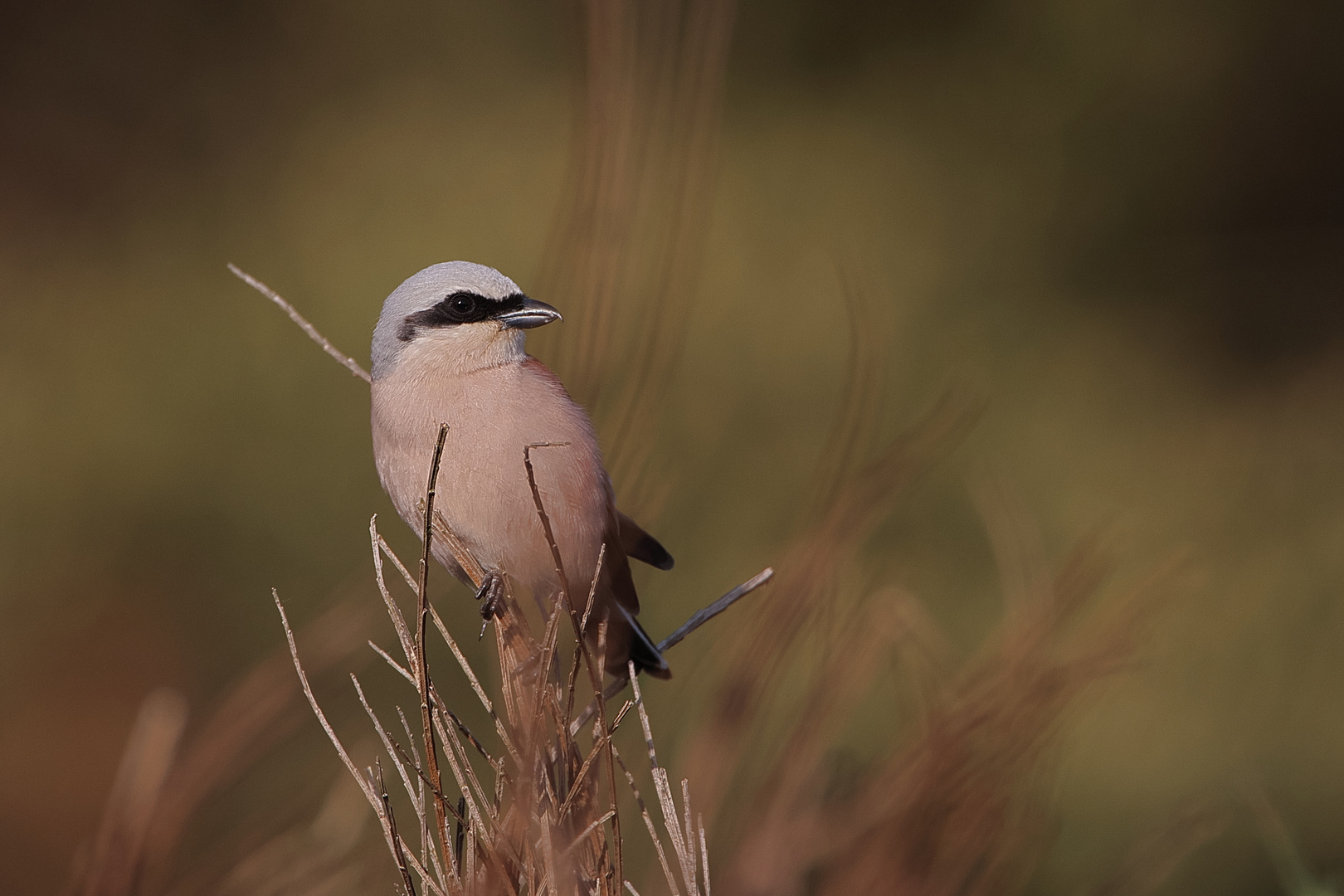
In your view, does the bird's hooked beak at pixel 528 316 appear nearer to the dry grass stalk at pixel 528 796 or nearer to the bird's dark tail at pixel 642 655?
the bird's dark tail at pixel 642 655

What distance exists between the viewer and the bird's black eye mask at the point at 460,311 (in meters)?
1.41

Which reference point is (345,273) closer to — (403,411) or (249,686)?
(403,411)

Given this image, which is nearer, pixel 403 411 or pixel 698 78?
pixel 698 78

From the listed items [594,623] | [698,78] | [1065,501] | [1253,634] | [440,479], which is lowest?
[1253,634]

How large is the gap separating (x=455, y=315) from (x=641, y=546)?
1.28 ft

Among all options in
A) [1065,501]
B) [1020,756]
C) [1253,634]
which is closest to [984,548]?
[1065,501]

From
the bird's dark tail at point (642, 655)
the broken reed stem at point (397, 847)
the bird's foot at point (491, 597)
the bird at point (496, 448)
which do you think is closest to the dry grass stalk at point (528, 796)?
the broken reed stem at point (397, 847)

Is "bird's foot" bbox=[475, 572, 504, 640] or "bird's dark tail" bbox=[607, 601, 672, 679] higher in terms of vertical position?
"bird's foot" bbox=[475, 572, 504, 640]

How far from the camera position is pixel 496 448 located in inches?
49.7

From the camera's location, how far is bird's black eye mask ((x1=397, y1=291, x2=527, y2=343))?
141cm

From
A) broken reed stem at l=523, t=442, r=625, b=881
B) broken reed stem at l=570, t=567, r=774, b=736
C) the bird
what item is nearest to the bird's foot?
the bird

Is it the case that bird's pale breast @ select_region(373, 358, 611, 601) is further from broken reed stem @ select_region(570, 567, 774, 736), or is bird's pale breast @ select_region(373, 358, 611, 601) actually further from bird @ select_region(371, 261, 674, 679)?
broken reed stem @ select_region(570, 567, 774, 736)

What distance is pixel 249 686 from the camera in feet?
3.22

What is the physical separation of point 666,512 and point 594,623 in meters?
2.17
